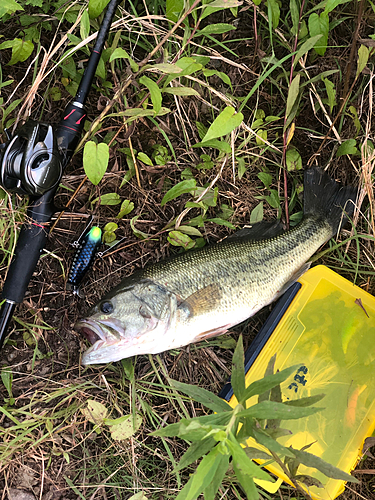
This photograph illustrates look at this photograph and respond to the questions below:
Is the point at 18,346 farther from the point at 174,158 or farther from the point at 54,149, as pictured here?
the point at 174,158

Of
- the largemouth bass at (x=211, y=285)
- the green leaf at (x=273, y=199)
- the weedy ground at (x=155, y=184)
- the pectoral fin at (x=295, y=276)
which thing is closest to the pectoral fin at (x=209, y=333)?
the largemouth bass at (x=211, y=285)

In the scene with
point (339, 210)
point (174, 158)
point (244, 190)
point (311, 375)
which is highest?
point (174, 158)

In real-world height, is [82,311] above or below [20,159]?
below

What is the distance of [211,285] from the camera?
2812 mm

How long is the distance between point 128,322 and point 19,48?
209cm

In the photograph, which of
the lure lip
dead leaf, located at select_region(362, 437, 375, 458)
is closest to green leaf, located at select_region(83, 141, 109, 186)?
the lure lip

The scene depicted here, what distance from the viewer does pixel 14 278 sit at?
2.68 meters

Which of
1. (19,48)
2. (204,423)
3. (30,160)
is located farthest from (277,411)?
(19,48)

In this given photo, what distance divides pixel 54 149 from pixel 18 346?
1499mm

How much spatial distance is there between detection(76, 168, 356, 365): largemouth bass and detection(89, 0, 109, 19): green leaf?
1666mm

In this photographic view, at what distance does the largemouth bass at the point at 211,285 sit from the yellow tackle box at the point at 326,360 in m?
0.25

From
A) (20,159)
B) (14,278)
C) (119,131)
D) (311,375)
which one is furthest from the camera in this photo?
(311,375)

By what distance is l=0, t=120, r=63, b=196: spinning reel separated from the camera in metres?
2.39

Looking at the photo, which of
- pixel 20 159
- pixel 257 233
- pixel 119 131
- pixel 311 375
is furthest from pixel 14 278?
pixel 311 375
